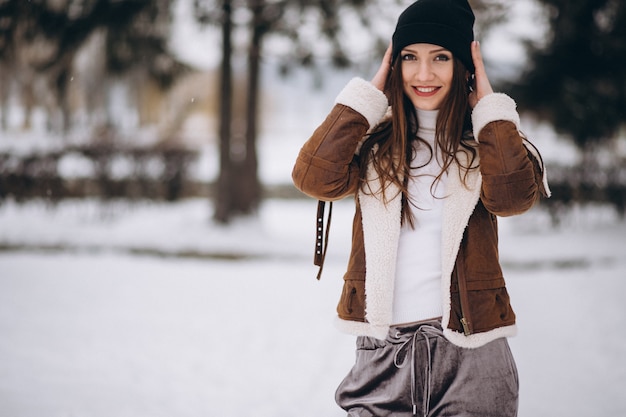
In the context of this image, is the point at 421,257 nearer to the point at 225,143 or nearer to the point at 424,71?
the point at 424,71

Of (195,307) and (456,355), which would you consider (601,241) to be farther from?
(456,355)

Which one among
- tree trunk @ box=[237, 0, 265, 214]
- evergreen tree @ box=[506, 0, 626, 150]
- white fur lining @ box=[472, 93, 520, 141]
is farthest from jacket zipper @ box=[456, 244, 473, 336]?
evergreen tree @ box=[506, 0, 626, 150]

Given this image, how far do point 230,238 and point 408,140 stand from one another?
7.73 m

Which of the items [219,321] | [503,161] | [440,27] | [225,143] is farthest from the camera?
[225,143]

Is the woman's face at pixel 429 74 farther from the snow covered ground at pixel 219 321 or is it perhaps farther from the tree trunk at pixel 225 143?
the tree trunk at pixel 225 143

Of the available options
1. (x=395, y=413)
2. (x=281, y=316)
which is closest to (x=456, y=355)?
(x=395, y=413)

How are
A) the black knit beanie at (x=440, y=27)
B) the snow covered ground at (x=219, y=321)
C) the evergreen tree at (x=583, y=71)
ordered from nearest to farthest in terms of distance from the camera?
the black knit beanie at (x=440, y=27), the snow covered ground at (x=219, y=321), the evergreen tree at (x=583, y=71)

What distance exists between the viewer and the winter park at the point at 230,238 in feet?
12.8

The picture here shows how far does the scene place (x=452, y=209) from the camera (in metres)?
1.81

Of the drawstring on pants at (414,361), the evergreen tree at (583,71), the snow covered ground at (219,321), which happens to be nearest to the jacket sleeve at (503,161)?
the drawstring on pants at (414,361)

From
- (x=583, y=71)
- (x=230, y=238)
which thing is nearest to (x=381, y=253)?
(x=230, y=238)

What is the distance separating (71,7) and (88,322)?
6090 millimetres

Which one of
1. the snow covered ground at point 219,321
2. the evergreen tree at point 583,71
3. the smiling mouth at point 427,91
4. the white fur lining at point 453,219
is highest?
the evergreen tree at point 583,71

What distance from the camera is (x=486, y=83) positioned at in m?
1.92
